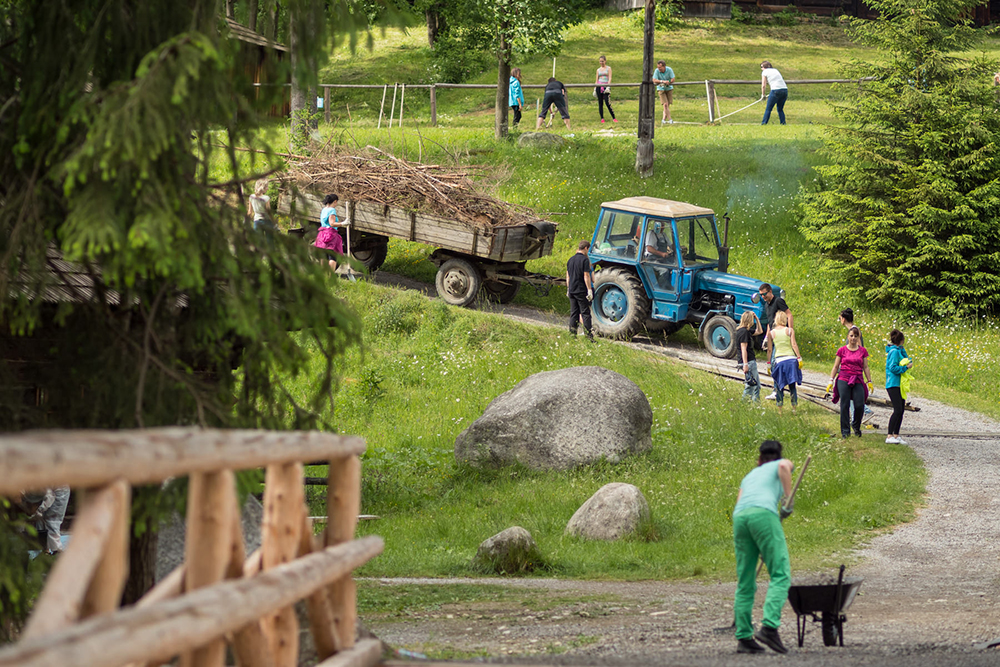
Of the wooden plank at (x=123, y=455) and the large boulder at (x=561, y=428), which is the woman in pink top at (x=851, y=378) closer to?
the large boulder at (x=561, y=428)

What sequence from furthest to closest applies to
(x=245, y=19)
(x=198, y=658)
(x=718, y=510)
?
(x=718, y=510) → (x=245, y=19) → (x=198, y=658)

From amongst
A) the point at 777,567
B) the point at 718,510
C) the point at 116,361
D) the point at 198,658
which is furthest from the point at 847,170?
the point at 198,658

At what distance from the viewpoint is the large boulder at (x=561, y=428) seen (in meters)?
13.8

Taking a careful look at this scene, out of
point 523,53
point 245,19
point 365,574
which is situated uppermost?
point 523,53

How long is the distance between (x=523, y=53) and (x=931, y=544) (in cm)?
1979

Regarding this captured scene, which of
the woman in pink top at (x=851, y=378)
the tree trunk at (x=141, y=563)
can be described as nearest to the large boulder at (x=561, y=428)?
the woman in pink top at (x=851, y=378)

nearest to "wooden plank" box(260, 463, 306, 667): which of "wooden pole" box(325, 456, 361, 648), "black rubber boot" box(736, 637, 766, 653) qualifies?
"wooden pole" box(325, 456, 361, 648)

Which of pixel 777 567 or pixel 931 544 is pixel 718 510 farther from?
pixel 777 567

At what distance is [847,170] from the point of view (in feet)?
76.9

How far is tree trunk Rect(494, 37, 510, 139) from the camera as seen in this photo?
94.1 ft

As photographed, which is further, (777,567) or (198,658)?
(777,567)

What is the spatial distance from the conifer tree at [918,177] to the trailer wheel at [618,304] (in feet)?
19.9

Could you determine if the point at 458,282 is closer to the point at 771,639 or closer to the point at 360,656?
the point at 771,639

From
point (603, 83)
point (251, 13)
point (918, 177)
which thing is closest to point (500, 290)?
point (918, 177)
